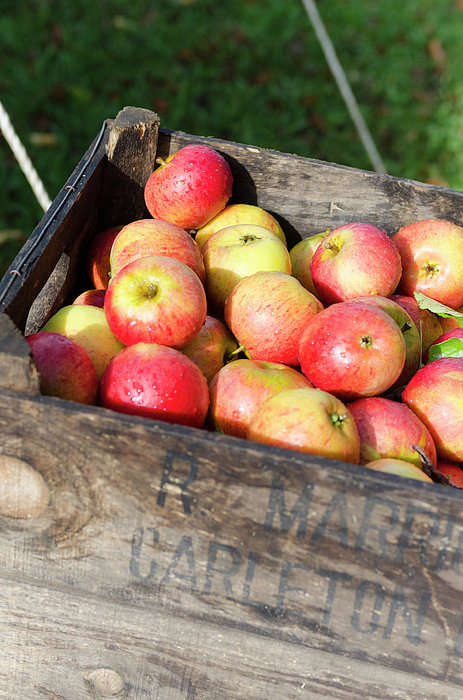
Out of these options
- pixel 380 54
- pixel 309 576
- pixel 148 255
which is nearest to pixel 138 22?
pixel 380 54

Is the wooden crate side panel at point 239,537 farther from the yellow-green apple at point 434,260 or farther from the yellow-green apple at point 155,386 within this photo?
the yellow-green apple at point 434,260

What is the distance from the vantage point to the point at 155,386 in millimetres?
1311

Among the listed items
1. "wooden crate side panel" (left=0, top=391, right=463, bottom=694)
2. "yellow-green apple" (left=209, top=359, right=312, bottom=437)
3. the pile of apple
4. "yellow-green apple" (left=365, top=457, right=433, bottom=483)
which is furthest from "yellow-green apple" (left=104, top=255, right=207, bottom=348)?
"yellow-green apple" (left=365, top=457, right=433, bottom=483)

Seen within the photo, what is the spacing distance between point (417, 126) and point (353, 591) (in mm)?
4170

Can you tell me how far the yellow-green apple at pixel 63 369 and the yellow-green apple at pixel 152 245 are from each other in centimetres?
41

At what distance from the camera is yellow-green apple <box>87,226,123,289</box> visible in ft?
6.38

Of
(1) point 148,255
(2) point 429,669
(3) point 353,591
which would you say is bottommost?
(2) point 429,669

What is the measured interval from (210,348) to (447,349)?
60cm

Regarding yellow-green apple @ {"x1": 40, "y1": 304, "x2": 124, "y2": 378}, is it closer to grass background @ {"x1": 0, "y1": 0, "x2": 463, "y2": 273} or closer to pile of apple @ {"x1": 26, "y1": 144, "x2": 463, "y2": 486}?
pile of apple @ {"x1": 26, "y1": 144, "x2": 463, "y2": 486}

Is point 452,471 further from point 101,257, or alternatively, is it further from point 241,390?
point 101,257

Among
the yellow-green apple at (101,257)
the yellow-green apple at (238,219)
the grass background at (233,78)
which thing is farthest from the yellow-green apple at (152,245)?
the grass background at (233,78)

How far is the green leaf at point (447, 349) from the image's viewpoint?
171 cm

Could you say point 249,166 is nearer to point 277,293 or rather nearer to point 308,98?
point 277,293

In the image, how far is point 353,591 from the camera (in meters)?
1.18
